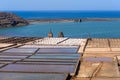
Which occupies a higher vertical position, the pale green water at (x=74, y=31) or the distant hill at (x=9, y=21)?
the pale green water at (x=74, y=31)

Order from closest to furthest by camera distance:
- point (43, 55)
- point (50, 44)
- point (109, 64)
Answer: point (109, 64)
point (43, 55)
point (50, 44)

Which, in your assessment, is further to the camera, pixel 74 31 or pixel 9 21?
pixel 9 21

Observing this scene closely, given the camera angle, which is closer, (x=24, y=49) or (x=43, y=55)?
(x=43, y=55)

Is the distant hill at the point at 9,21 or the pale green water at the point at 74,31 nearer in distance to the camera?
the pale green water at the point at 74,31

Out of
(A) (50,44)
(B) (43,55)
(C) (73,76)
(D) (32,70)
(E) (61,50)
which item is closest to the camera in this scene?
(C) (73,76)

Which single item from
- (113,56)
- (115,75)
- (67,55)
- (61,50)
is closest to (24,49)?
(61,50)

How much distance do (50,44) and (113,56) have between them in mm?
5476

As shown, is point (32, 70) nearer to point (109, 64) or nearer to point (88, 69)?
point (88, 69)

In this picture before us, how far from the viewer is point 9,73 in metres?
10.7

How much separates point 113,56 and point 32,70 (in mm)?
4596

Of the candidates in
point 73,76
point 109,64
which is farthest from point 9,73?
point 109,64

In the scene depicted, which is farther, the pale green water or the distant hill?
the distant hill

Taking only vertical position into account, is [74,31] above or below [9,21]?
above

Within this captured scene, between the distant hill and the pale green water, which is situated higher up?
the pale green water
